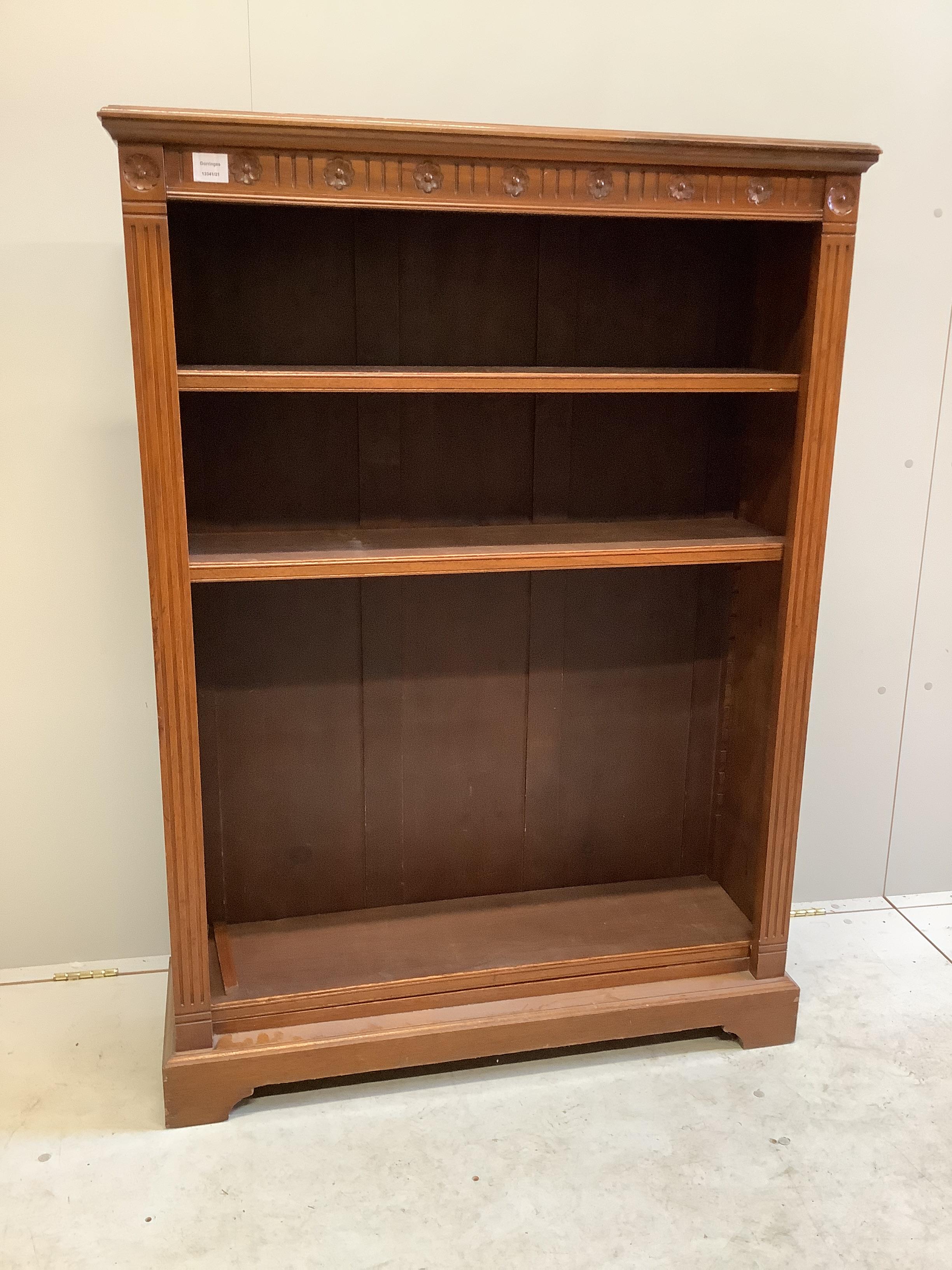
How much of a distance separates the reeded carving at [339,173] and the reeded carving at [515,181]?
255 mm

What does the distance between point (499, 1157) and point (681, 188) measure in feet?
5.75

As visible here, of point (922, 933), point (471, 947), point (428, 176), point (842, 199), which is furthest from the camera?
point (922, 933)

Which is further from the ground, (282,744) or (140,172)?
(140,172)

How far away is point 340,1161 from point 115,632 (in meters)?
1.15

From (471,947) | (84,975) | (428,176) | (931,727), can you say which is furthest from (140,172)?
(931,727)

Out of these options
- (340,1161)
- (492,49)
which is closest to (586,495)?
(492,49)

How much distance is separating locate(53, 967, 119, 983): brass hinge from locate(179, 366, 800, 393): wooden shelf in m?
1.33

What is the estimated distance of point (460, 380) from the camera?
72.9 inches

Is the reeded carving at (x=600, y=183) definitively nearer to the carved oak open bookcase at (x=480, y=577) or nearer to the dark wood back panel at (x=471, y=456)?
the carved oak open bookcase at (x=480, y=577)

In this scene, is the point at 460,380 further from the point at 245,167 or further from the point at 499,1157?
the point at 499,1157

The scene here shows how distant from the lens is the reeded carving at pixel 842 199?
74.7 inches

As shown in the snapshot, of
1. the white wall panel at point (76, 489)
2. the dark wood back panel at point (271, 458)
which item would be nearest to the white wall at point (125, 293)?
the white wall panel at point (76, 489)

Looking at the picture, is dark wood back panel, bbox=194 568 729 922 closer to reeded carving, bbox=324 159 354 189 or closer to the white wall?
the white wall

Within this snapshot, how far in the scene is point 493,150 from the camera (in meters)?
1.75
